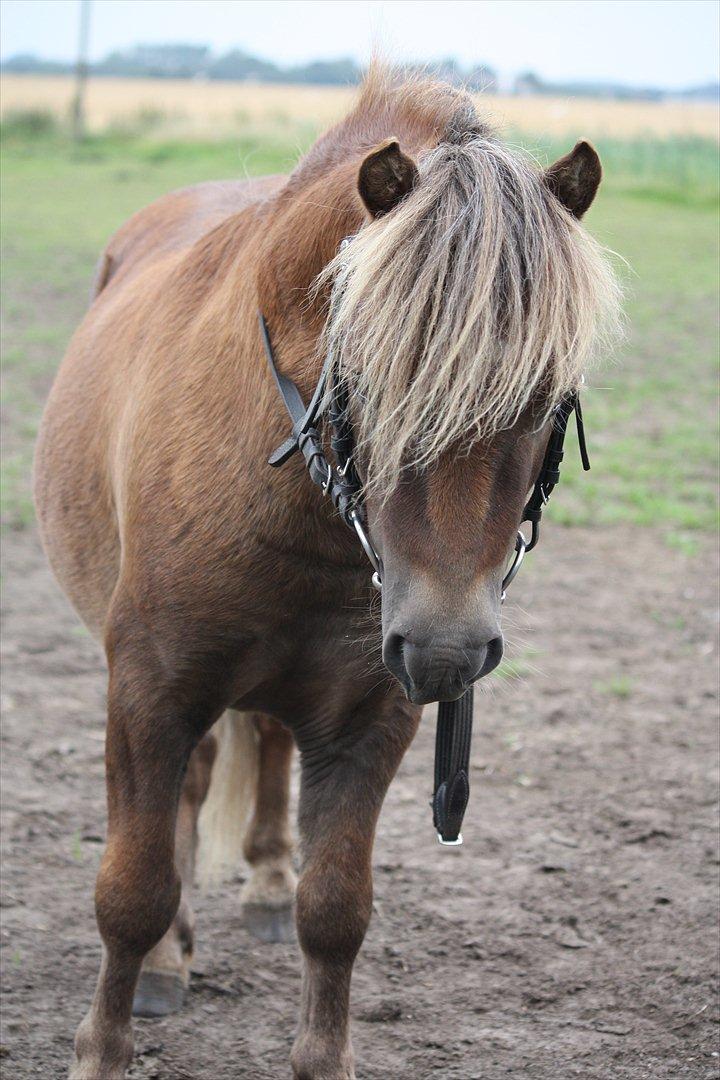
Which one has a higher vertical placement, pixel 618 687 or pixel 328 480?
pixel 328 480

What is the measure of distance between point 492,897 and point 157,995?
1.10 metres

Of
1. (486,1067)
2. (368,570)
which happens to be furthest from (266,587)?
(486,1067)

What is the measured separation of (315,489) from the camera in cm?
237

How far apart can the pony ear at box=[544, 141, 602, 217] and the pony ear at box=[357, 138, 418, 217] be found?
0.25 meters

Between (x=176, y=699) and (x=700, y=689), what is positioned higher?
(x=176, y=699)

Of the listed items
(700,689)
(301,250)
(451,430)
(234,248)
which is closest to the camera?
(451,430)

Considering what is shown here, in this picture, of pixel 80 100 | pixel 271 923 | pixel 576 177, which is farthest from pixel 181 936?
pixel 80 100

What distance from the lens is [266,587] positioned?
8.01ft

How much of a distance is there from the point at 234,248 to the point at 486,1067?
207 centimetres

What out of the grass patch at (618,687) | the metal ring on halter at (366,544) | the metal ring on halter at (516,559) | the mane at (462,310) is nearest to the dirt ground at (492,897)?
the grass patch at (618,687)

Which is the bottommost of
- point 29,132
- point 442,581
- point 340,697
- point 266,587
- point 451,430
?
point 29,132

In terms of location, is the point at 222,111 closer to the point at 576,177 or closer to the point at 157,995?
the point at 157,995

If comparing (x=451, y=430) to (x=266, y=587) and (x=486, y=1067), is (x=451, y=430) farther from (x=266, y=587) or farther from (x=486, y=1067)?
(x=486, y=1067)

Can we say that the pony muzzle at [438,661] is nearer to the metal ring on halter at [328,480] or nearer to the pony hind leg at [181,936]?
the metal ring on halter at [328,480]
